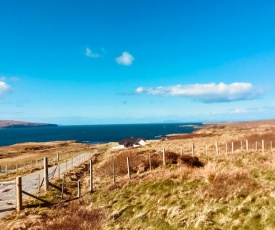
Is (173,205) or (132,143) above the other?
(173,205)

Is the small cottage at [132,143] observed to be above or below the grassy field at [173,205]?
below

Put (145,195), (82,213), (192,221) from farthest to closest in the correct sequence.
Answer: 1. (145,195)
2. (82,213)
3. (192,221)

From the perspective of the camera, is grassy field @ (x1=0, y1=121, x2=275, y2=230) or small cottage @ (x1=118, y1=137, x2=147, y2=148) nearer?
grassy field @ (x1=0, y1=121, x2=275, y2=230)

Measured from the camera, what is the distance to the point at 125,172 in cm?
2506

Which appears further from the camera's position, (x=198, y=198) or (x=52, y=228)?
(x=198, y=198)

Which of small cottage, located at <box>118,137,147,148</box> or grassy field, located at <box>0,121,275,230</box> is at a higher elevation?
grassy field, located at <box>0,121,275,230</box>

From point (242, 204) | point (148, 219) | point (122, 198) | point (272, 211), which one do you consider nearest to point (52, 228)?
point (148, 219)

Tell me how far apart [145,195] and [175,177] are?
2645 mm

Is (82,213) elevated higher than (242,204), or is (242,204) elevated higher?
Result: (242,204)

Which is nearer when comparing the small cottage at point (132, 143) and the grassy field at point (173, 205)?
the grassy field at point (173, 205)

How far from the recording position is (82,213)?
12.4 meters

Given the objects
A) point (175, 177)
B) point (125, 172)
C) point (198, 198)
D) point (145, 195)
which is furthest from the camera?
point (125, 172)

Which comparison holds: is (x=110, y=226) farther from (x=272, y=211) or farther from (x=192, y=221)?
(x=272, y=211)

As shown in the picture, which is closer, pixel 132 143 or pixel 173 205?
pixel 173 205
